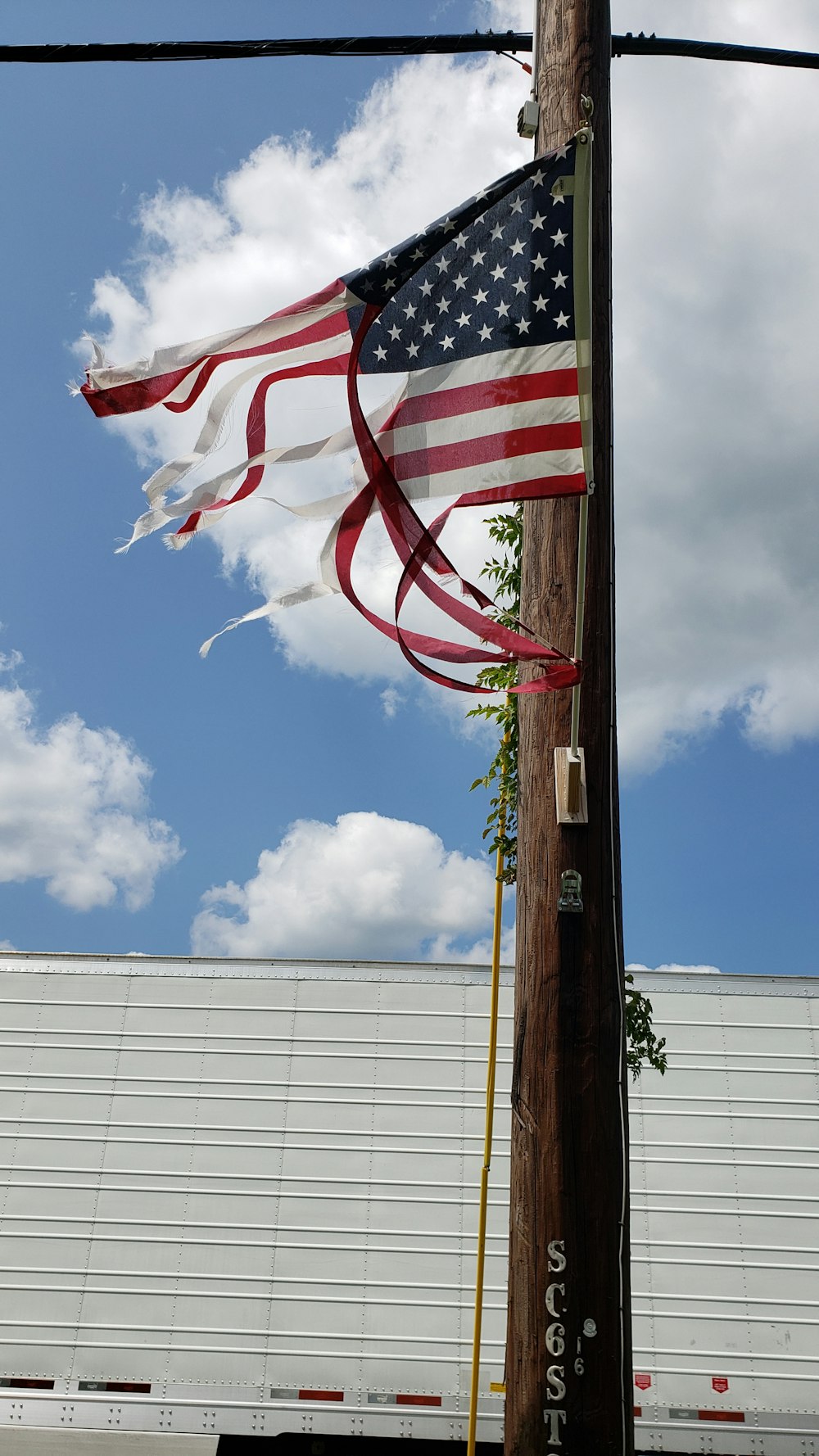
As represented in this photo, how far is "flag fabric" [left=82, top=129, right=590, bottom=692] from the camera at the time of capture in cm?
320

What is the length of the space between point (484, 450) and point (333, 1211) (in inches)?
249

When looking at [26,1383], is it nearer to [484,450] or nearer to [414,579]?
[414,579]

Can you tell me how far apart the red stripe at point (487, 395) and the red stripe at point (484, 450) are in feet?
0.33

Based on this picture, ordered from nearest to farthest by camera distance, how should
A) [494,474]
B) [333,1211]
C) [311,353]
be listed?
1. [494,474]
2. [311,353]
3. [333,1211]

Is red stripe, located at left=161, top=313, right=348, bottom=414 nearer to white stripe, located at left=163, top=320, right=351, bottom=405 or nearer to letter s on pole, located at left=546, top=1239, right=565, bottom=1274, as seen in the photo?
white stripe, located at left=163, top=320, right=351, bottom=405

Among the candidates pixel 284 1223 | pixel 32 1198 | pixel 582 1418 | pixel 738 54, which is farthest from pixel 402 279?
pixel 32 1198

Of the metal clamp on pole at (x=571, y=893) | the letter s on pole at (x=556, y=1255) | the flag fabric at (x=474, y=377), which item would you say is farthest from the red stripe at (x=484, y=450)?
the letter s on pole at (x=556, y=1255)

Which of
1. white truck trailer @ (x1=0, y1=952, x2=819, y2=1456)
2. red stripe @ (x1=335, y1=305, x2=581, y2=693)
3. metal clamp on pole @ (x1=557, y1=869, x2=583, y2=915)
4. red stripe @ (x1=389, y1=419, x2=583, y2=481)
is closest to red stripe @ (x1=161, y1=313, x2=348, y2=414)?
red stripe @ (x1=335, y1=305, x2=581, y2=693)

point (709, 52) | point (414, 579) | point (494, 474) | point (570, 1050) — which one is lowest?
point (570, 1050)

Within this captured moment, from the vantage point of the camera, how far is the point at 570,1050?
2781mm

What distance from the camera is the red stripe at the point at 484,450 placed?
10.4ft

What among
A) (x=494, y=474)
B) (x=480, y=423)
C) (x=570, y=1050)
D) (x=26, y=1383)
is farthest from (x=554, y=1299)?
(x=26, y=1383)

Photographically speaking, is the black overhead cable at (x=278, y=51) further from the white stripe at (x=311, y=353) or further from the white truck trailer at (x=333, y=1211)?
the white truck trailer at (x=333, y=1211)

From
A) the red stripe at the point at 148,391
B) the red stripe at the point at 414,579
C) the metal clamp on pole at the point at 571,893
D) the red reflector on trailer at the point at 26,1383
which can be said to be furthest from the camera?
the red reflector on trailer at the point at 26,1383
